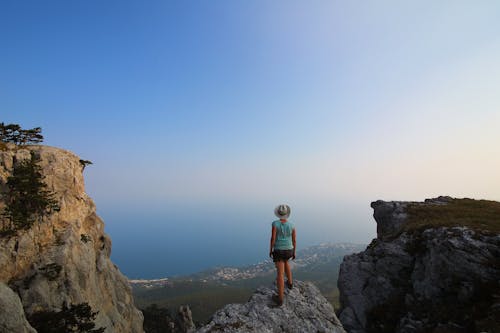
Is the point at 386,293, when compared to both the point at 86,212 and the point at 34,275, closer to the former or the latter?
the point at 34,275

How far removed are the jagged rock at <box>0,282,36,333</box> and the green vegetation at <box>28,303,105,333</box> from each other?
37.8 feet

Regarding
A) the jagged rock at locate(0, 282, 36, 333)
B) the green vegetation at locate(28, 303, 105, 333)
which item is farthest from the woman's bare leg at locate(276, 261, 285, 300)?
the green vegetation at locate(28, 303, 105, 333)

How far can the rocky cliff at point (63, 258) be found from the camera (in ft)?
120

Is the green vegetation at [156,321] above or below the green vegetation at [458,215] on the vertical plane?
below

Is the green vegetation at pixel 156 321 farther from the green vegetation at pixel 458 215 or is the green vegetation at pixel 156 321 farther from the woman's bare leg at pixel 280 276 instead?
the woman's bare leg at pixel 280 276

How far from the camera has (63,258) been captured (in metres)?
41.2

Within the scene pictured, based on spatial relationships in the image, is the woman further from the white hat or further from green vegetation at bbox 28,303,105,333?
green vegetation at bbox 28,303,105,333

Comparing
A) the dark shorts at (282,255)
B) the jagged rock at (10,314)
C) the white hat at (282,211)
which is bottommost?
the jagged rock at (10,314)

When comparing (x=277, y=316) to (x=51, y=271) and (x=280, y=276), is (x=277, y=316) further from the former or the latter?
(x=51, y=271)

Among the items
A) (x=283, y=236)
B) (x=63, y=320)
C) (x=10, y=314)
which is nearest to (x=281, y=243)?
(x=283, y=236)

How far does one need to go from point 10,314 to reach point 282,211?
997 inches

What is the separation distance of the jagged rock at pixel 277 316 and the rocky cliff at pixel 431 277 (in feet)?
36.6

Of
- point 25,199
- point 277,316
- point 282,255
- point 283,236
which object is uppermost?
point 25,199

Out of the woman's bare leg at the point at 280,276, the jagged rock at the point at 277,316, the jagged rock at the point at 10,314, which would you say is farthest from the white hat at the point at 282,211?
the jagged rock at the point at 10,314
